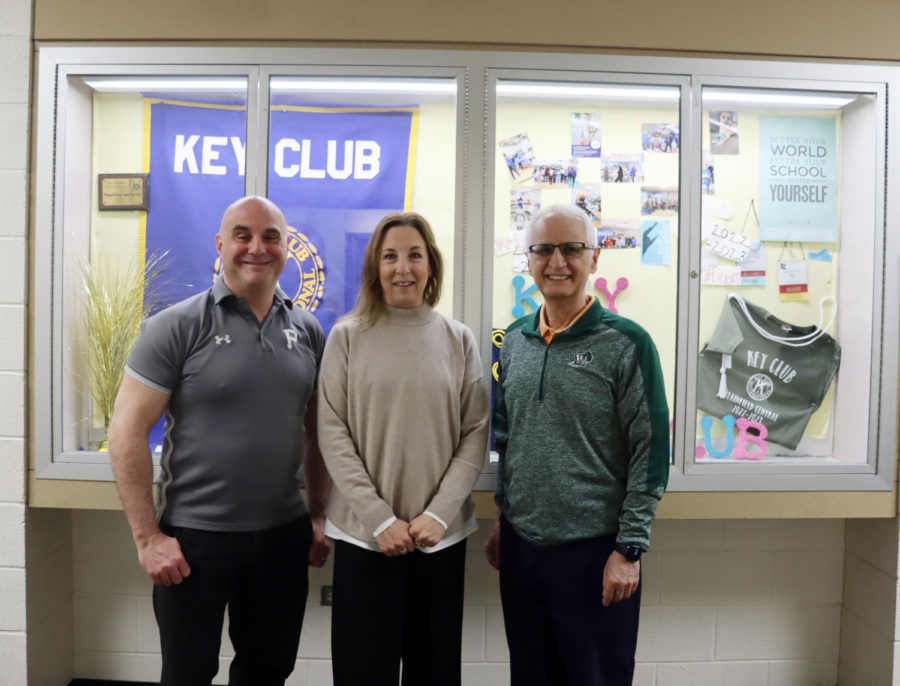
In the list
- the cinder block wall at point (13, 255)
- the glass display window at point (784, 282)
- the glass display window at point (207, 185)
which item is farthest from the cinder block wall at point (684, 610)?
the glass display window at point (207, 185)

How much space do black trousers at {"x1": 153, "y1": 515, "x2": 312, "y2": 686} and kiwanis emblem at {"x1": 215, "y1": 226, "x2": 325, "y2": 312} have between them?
86 centimetres

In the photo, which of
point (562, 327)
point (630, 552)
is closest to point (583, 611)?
point (630, 552)

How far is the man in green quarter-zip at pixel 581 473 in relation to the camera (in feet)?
5.19

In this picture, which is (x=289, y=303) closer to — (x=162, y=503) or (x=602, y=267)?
(x=162, y=503)

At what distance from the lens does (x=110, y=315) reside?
2279 millimetres

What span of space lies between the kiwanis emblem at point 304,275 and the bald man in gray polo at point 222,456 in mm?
559

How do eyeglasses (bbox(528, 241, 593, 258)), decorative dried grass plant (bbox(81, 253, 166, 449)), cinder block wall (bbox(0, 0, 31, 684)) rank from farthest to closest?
1. decorative dried grass plant (bbox(81, 253, 166, 449))
2. cinder block wall (bbox(0, 0, 31, 684))
3. eyeglasses (bbox(528, 241, 593, 258))

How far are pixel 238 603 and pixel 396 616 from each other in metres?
0.48

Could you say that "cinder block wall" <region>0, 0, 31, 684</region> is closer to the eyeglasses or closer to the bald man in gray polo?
the bald man in gray polo

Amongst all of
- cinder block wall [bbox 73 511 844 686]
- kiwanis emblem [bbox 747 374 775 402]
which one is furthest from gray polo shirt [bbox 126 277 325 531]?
kiwanis emblem [bbox 747 374 775 402]

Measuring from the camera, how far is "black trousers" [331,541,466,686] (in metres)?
1.59

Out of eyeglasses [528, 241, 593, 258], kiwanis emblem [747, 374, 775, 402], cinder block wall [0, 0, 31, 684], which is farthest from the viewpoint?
kiwanis emblem [747, 374, 775, 402]

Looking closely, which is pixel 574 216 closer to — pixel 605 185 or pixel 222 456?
pixel 605 185

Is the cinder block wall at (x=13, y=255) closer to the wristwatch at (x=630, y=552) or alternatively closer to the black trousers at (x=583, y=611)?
the black trousers at (x=583, y=611)
